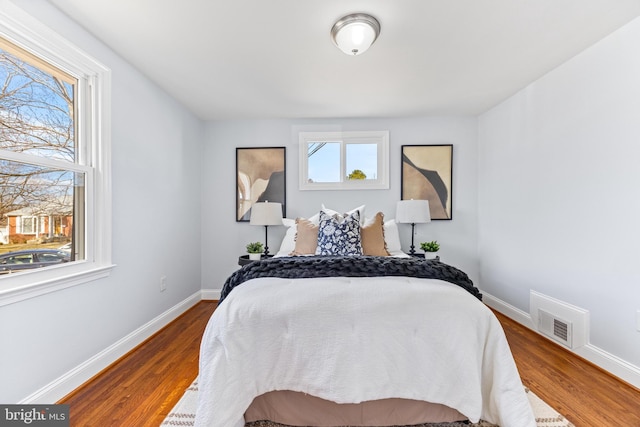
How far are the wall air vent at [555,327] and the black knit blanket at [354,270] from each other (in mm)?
1264

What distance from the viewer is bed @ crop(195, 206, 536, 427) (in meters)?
1.30

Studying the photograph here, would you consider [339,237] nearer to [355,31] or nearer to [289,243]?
[289,243]

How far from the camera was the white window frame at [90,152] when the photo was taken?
5.56ft

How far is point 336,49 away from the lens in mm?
2104

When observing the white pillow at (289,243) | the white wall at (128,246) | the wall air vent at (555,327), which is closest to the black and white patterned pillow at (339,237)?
the white pillow at (289,243)

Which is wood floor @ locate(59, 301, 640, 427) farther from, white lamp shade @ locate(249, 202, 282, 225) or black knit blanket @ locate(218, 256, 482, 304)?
Answer: white lamp shade @ locate(249, 202, 282, 225)

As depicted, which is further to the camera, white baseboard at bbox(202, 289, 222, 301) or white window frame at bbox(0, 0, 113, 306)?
white baseboard at bbox(202, 289, 222, 301)

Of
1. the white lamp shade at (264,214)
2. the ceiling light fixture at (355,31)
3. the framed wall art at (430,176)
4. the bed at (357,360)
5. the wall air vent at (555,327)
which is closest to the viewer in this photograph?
the bed at (357,360)

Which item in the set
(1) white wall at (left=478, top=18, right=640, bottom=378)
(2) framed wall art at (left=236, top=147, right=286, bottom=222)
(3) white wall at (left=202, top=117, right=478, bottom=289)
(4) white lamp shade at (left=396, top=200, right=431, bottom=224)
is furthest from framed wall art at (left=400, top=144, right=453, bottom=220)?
(2) framed wall art at (left=236, top=147, right=286, bottom=222)

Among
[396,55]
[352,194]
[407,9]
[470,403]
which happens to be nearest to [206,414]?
[470,403]

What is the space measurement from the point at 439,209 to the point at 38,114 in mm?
3689

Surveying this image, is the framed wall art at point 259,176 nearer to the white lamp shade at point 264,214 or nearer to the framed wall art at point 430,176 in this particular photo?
the white lamp shade at point 264,214

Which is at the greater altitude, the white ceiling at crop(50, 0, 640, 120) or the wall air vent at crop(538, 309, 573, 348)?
the white ceiling at crop(50, 0, 640, 120)

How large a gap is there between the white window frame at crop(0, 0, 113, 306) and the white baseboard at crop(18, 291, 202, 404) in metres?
0.54
